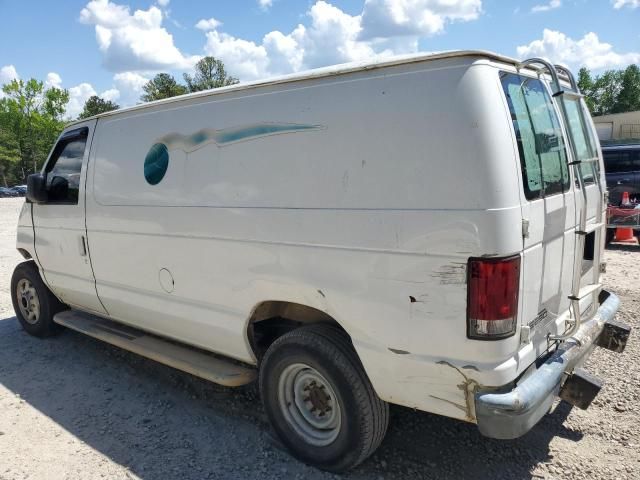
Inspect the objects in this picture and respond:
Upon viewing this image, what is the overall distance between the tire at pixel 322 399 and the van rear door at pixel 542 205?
100 centimetres

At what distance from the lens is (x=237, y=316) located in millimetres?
3523

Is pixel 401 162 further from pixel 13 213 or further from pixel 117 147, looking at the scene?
pixel 13 213

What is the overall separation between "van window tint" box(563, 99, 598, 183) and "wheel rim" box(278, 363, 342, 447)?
221 cm

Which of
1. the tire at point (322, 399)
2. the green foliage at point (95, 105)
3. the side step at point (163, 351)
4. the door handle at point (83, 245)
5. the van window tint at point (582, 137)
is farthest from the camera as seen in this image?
the green foliage at point (95, 105)

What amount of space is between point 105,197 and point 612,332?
4085 millimetres

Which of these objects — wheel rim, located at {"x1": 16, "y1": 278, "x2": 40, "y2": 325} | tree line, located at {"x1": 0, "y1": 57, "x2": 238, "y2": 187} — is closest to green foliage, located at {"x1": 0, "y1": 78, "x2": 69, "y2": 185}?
tree line, located at {"x1": 0, "y1": 57, "x2": 238, "y2": 187}

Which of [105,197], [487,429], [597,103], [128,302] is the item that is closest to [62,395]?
[128,302]

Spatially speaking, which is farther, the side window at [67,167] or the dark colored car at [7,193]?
the dark colored car at [7,193]

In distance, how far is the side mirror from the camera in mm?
5004

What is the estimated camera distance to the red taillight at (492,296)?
7.95 feet

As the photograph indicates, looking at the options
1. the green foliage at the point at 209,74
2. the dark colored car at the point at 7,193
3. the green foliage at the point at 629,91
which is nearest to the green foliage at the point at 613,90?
the green foliage at the point at 629,91

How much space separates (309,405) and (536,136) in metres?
2.13

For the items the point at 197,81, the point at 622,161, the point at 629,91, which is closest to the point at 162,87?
the point at 197,81

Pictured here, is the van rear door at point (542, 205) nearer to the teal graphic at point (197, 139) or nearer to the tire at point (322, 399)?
the tire at point (322, 399)
